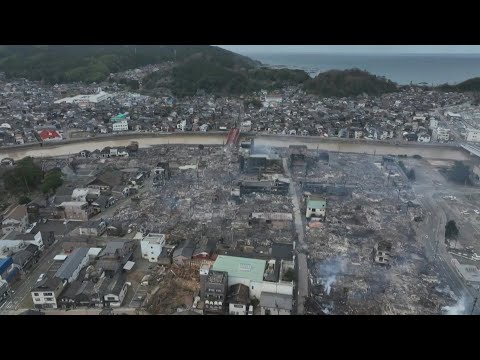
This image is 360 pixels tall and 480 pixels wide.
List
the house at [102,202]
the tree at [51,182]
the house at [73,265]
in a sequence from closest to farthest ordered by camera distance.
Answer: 1. the house at [73,265]
2. the house at [102,202]
3. the tree at [51,182]

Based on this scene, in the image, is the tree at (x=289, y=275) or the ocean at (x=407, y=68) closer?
the tree at (x=289, y=275)

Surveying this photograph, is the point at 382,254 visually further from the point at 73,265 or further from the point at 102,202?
the point at 102,202

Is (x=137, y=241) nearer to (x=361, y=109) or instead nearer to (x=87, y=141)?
(x=87, y=141)

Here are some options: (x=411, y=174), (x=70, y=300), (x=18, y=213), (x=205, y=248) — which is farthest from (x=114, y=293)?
(x=411, y=174)

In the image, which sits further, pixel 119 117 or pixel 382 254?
pixel 119 117

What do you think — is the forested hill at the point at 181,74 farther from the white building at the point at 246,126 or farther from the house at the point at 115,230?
the house at the point at 115,230

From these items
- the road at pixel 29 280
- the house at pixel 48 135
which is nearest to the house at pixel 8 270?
the road at pixel 29 280

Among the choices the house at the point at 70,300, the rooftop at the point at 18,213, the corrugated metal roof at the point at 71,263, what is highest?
the rooftop at the point at 18,213
